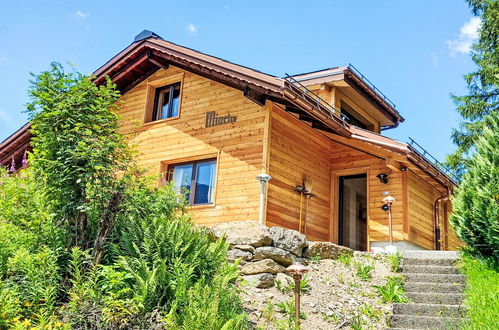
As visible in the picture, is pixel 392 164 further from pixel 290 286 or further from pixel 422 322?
pixel 422 322

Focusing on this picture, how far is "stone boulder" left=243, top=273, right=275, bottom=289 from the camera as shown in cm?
775

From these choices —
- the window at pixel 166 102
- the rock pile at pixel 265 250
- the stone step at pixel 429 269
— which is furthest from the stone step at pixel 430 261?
the window at pixel 166 102

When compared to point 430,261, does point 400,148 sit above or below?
above

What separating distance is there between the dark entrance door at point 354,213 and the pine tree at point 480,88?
5.22 m

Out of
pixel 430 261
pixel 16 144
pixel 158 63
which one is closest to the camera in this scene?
pixel 430 261

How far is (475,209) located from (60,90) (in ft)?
22.0

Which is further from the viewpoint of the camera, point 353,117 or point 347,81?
point 353,117

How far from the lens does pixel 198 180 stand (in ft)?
39.4

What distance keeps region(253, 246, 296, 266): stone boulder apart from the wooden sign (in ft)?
13.6

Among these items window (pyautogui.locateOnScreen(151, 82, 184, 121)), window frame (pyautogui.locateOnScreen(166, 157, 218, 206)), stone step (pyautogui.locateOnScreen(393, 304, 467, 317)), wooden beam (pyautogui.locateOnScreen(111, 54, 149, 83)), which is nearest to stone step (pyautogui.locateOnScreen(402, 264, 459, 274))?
stone step (pyautogui.locateOnScreen(393, 304, 467, 317))

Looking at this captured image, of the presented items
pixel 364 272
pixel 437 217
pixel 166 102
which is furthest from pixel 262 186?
pixel 437 217

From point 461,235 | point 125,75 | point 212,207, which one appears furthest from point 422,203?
point 125,75

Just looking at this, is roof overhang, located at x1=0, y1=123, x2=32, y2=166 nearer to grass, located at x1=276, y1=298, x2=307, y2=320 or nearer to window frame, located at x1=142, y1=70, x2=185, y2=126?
window frame, located at x1=142, y1=70, x2=185, y2=126

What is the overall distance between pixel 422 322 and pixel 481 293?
0.96 meters
